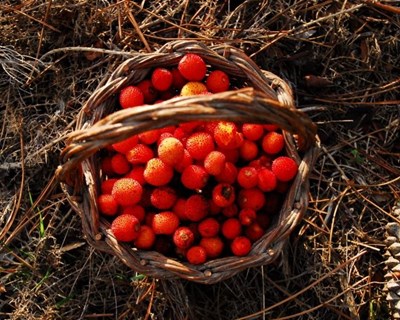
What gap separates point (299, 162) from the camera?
2.03 m

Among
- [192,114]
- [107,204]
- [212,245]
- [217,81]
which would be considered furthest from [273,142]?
[107,204]

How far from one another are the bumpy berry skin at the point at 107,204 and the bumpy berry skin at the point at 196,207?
27 cm

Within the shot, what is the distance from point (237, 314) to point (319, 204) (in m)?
0.58

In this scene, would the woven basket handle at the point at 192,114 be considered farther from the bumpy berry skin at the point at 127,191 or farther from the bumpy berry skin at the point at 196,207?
the bumpy berry skin at the point at 196,207

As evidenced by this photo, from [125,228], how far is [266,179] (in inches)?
20.6

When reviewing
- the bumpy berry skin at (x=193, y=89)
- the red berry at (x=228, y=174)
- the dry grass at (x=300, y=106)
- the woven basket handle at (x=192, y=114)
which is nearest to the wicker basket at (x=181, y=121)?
the woven basket handle at (x=192, y=114)

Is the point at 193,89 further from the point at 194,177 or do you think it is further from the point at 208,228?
the point at 208,228

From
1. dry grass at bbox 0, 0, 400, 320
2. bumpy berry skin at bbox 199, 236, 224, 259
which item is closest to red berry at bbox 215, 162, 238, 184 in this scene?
bumpy berry skin at bbox 199, 236, 224, 259

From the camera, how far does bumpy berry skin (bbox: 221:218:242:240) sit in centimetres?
201

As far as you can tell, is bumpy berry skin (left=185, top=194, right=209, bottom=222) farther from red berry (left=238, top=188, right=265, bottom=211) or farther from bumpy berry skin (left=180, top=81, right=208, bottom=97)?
bumpy berry skin (left=180, top=81, right=208, bottom=97)

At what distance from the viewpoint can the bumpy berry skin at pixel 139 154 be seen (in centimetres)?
203

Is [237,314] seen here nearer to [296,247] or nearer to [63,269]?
[296,247]

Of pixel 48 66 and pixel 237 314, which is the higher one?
pixel 48 66

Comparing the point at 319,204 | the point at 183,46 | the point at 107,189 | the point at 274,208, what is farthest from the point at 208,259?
the point at 183,46
